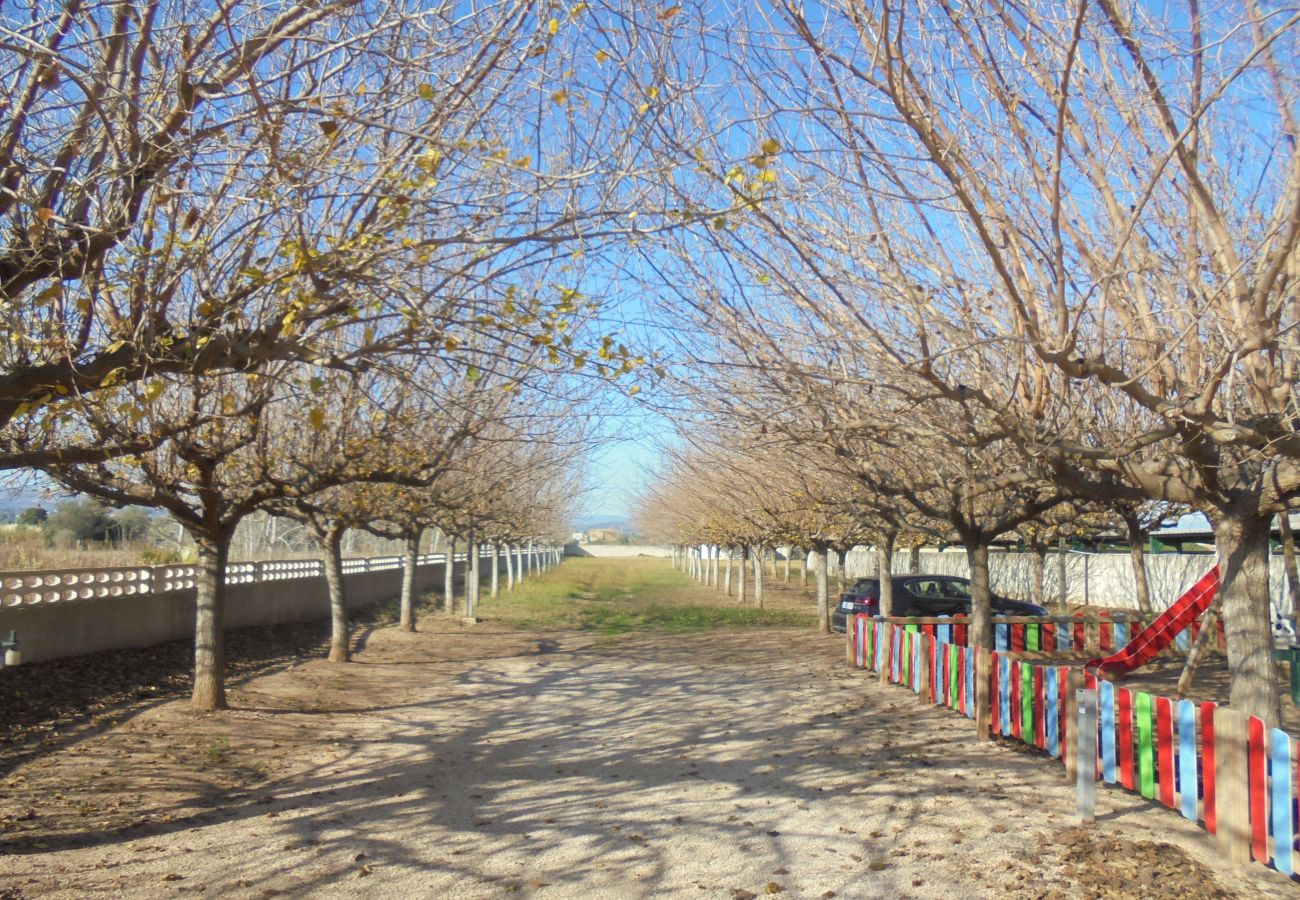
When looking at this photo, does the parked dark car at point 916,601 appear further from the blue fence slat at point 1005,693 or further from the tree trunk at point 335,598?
the blue fence slat at point 1005,693

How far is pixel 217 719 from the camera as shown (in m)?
11.0

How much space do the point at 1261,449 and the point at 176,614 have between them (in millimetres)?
15771

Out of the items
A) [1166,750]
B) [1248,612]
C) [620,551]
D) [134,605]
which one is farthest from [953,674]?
[620,551]

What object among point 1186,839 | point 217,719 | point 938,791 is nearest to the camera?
point 1186,839

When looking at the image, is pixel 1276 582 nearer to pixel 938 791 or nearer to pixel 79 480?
pixel 938 791

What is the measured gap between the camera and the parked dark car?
2109 centimetres

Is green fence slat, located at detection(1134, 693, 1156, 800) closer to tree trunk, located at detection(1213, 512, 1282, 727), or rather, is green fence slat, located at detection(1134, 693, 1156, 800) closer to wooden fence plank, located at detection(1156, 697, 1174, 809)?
wooden fence plank, located at detection(1156, 697, 1174, 809)

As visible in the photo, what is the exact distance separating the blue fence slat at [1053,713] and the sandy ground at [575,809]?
0.76 ft

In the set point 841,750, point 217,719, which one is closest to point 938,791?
point 841,750

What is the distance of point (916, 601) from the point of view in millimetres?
21406

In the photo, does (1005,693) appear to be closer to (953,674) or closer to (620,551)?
(953,674)

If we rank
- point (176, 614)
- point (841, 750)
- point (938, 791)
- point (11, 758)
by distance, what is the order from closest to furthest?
point (938, 791) → point (11, 758) → point (841, 750) → point (176, 614)

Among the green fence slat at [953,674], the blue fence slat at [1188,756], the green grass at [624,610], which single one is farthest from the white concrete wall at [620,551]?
the blue fence slat at [1188,756]

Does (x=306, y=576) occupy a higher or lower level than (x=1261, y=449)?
lower
